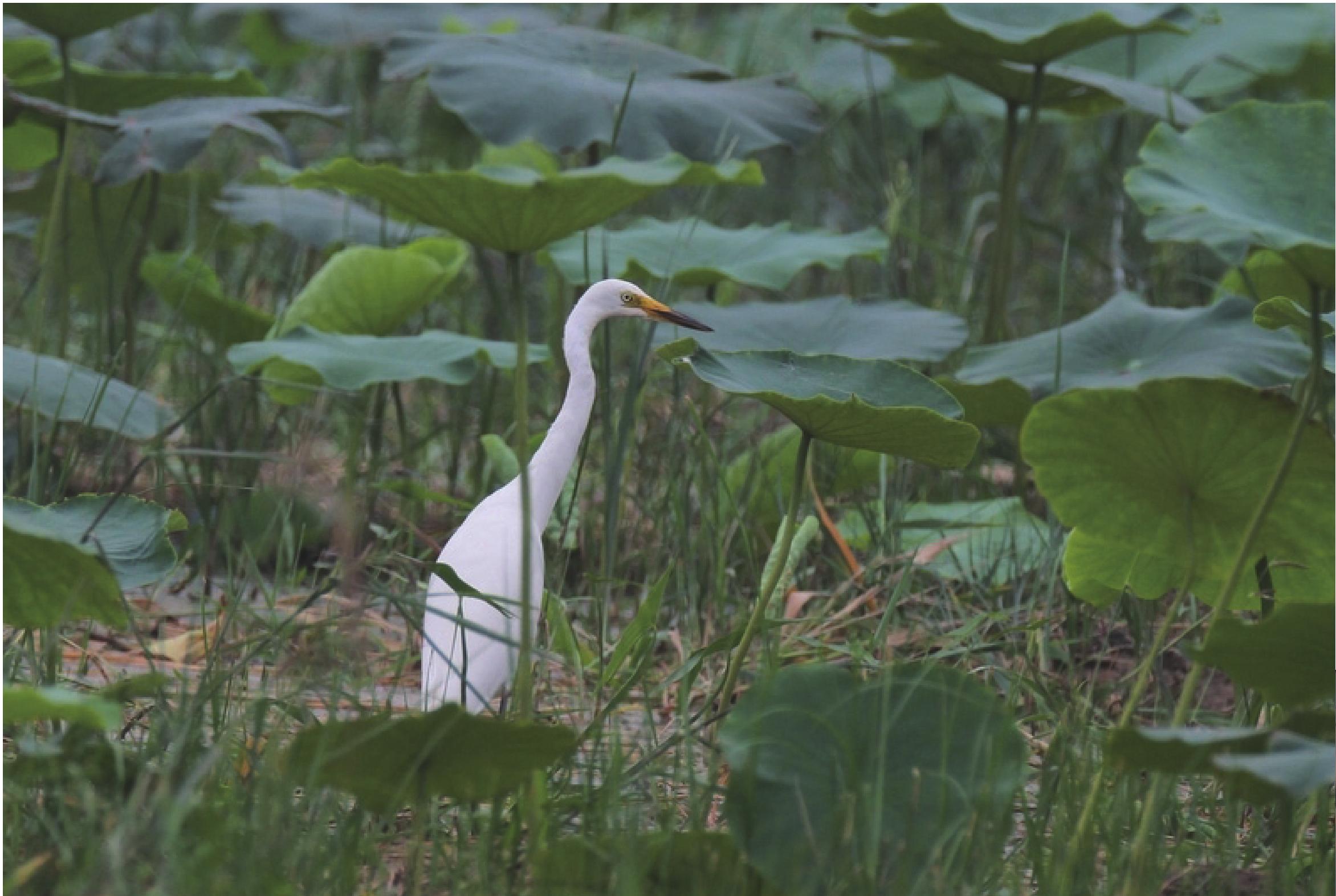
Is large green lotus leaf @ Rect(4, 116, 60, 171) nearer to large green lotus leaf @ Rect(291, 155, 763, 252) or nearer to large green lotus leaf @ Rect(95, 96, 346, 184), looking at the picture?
large green lotus leaf @ Rect(95, 96, 346, 184)

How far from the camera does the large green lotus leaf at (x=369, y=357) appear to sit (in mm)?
2717

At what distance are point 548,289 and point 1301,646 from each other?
8.33 ft

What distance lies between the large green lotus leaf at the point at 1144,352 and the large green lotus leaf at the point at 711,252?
15.7 inches

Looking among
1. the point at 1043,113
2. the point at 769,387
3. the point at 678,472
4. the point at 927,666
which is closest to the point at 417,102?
the point at 1043,113

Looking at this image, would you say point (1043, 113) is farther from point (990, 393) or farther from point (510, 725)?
point (510, 725)

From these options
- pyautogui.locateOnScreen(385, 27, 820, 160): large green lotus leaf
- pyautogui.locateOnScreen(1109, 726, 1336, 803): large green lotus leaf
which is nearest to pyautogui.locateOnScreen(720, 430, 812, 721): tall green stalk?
pyautogui.locateOnScreen(1109, 726, 1336, 803): large green lotus leaf

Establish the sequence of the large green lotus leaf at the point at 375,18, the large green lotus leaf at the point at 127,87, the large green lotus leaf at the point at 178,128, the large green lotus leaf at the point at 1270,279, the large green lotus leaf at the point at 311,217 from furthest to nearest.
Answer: the large green lotus leaf at the point at 375,18 → the large green lotus leaf at the point at 311,217 → the large green lotus leaf at the point at 127,87 → the large green lotus leaf at the point at 1270,279 → the large green lotus leaf at the point at 178,128

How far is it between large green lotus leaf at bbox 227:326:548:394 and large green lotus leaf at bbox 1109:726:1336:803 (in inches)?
59.0

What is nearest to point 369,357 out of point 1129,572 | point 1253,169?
point 1129,572

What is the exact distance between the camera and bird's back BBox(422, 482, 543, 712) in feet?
6.70

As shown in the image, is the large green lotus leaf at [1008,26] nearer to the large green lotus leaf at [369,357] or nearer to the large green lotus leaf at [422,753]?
the large green lotus leaf at [369,357]

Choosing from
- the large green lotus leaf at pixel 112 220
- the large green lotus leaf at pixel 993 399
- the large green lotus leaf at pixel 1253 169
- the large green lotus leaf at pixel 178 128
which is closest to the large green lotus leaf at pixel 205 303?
the large green lotus leaf at pixel 112 220

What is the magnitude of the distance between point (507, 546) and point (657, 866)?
0.71 m

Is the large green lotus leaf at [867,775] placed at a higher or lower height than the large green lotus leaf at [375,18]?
lower
